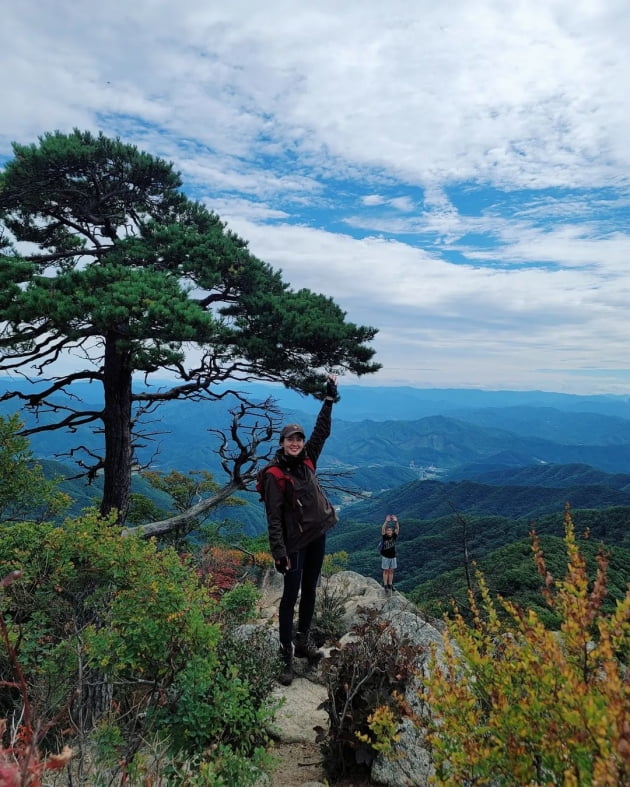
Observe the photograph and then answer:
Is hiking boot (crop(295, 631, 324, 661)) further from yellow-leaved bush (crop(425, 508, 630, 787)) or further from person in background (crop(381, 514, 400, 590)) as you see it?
person in background (crop(381, 514, 400, 590))

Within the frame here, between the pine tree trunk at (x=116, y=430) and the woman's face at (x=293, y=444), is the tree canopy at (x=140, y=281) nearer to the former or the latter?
the pine tree trunk at (x=116, y=430)

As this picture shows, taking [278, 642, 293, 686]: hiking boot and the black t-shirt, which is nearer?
[278, 642, 293, 686]: hiking boot

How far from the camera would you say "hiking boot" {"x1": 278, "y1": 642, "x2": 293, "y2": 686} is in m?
4.55

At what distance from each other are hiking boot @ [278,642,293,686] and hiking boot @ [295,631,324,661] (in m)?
0.26

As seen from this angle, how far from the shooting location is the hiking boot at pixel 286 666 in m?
4.55

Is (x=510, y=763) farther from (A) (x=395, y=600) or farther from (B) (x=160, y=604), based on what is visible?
(A) (x=395, y=600)

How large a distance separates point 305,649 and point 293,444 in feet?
8.27

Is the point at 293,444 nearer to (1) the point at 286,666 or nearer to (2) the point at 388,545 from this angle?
(1) the point at 286,666

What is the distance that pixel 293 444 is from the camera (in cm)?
395

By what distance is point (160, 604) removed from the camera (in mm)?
3145

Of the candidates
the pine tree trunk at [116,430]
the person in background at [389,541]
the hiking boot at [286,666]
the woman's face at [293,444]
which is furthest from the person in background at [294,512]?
the person in background at [389,541]

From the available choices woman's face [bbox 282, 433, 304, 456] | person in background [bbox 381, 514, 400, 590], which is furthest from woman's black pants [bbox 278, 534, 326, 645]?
person in background [bbox 381, 514, 400, 590]

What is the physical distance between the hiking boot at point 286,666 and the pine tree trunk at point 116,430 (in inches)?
158

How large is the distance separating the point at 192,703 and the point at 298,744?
5.57 ft
